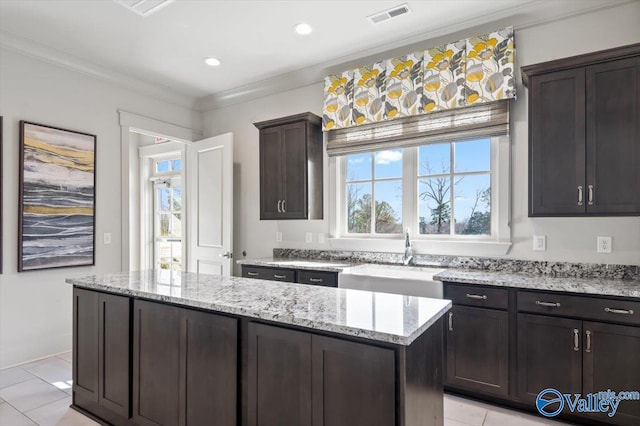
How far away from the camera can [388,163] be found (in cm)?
366

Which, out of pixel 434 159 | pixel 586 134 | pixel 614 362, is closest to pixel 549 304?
pixel 614 362

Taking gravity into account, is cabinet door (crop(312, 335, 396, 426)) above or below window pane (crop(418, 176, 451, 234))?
below

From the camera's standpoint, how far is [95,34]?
10.5 ft

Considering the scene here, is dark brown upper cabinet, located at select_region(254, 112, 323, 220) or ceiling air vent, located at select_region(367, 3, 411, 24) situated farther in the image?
dark brown upper cabinet, located at select_region(254, 112, 323, 220)

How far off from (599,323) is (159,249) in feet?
19.4

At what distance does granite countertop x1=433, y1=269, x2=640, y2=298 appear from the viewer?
218 cm

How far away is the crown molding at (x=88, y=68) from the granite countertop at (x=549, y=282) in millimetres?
3832

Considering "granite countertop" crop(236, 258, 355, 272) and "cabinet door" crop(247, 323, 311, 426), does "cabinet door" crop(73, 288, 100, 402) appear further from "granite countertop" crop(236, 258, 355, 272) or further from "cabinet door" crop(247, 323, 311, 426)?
"granite countertop" crop(236, 258, 355, 272)

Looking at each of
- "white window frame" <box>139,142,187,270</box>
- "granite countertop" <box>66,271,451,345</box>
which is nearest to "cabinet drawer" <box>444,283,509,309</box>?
"granite countertop" <box>66,271,451,345</box>

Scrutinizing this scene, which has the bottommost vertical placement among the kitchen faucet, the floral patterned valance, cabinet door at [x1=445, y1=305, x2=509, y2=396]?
cabinet door at [x1=445, y1=305, x2=509, y2=396]

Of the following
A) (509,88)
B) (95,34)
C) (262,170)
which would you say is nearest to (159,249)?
(262,170)

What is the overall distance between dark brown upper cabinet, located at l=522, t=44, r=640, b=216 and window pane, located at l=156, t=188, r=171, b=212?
5278mm

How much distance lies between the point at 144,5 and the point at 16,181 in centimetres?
193

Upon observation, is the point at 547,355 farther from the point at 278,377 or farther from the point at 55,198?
the point at 55,198
